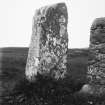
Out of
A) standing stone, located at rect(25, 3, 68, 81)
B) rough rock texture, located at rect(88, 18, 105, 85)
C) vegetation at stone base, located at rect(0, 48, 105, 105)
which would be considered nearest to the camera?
vegetation at stone base, located at rect(0, 48, 105, 105)

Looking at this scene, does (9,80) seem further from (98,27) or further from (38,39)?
(98,27)

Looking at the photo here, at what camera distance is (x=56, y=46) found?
49.3 feet

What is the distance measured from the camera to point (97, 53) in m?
14.2

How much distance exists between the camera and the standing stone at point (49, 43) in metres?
14.6

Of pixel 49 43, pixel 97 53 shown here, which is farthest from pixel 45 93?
pixel 97 53

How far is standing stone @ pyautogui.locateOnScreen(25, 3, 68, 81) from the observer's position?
47.8ft

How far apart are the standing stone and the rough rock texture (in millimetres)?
1377

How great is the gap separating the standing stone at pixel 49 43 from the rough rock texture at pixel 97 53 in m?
1.38

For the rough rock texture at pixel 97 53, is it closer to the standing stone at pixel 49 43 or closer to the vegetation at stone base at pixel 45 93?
the vegetation at stone base at pixel 45 93

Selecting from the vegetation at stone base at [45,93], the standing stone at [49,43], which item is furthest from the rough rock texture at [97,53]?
the standing stone at [49,43]

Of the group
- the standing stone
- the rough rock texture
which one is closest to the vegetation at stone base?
the standing stone

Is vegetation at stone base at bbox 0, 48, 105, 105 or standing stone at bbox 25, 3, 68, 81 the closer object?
vegetation at stone base at bbox 0, 48, 105, 105

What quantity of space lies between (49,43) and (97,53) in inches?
84.7

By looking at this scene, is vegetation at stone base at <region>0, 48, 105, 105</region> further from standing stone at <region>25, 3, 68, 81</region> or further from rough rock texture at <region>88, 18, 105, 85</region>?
rough rock texture at <region>88, 18, 105, 85</region>
